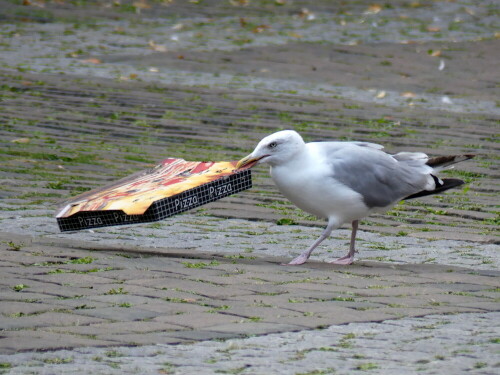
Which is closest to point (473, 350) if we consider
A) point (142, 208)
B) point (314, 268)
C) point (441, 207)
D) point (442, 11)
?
point (314, 268)

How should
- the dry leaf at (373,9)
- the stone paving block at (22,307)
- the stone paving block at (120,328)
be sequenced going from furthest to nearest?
the dry leaf at (373,9) → the stone paving block at (22,307) → the stone paving block at (120,328)

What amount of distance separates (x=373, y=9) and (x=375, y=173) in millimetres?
12701

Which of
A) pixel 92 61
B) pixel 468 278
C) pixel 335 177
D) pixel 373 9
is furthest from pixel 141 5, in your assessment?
pixel 468 278

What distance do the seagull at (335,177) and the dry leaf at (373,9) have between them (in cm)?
1220

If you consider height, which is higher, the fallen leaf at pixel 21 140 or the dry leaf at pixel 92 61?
the dry leaf at pixel 92 61

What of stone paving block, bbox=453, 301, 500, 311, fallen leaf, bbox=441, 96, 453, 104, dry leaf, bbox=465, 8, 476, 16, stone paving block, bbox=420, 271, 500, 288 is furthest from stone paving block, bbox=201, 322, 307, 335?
dry leaf, bbox=465, 8, 476, 16

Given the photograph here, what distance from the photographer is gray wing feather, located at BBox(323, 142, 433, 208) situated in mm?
5555

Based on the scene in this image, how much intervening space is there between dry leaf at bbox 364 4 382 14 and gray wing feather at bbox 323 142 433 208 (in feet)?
39.9

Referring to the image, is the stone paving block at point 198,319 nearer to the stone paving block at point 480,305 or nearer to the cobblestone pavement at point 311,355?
the cobblestone pavement at point 311,355

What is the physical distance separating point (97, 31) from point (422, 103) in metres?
5.65

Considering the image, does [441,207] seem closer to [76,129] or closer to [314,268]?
[314,268]

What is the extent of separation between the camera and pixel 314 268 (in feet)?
17.9

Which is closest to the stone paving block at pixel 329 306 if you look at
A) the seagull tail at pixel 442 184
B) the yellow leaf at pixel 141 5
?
the seagull tail at pixel 442 184

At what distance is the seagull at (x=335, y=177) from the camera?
18.0ft
